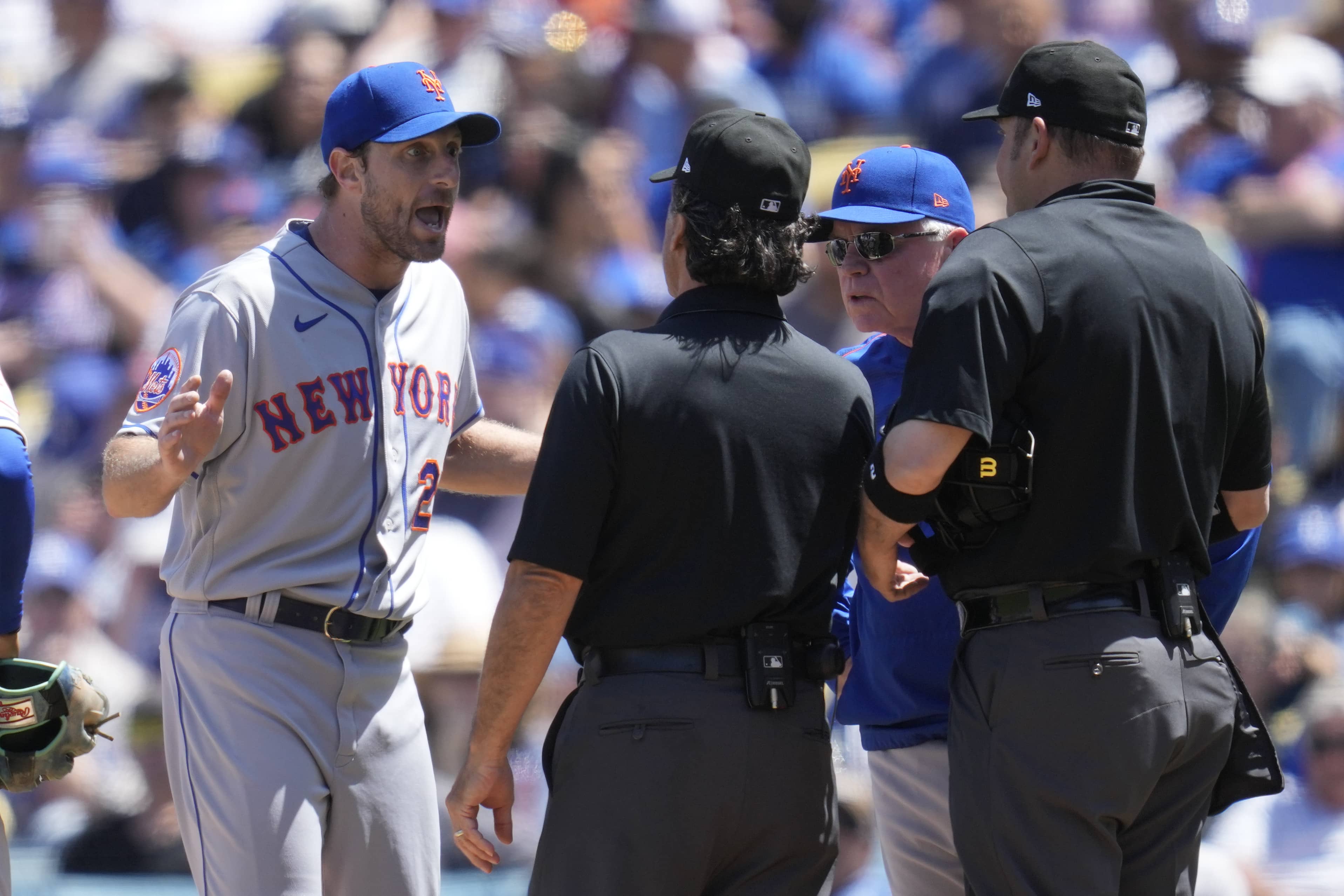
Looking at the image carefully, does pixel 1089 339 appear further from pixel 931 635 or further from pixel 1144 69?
pixel 1144 69

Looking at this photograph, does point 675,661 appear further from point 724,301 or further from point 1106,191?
point 1106,191

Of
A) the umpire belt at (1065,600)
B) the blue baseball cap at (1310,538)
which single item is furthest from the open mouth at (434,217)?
the blue baseball cap at (1310,538)

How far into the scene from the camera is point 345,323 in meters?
2.83

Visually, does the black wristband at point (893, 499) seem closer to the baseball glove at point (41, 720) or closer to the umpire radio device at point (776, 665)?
the umpire radio device at point (776, 665)

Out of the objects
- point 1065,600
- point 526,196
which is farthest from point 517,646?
point 526,196

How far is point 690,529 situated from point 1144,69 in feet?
13.5

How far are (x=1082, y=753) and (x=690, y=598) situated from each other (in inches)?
25.9

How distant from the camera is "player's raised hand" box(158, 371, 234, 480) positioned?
248cm

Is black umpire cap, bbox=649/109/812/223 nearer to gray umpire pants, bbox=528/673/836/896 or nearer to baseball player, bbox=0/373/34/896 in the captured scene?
gray umpire pants, bbox=528/673/836/896

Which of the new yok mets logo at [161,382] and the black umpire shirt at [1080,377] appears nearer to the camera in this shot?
the black umpire shirt at [1080,377]

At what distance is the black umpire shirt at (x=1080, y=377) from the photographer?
7.18 feet

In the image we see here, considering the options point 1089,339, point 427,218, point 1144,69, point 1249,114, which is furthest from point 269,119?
point 1089,339

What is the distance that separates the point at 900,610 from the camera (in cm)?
288

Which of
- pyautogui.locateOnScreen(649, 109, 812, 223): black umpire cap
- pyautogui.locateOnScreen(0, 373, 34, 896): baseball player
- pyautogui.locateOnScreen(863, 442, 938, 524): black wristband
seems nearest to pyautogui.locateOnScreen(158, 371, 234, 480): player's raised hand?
pyautogui.locateOnScreen(0, 373, 34, 896): baseball player
